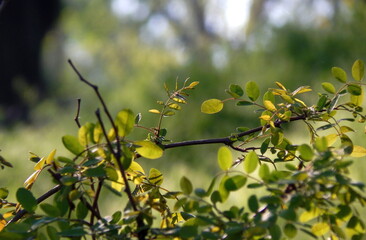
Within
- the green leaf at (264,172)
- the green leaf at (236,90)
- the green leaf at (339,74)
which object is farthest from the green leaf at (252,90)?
the green leaf at (264,172)

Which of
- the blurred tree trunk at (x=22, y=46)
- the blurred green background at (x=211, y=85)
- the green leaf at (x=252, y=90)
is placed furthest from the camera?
the blurred tree trunk at (x=22, y=46)

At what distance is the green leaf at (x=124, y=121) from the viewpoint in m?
0.66

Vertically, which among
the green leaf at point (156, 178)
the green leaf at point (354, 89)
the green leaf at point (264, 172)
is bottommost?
the green leaf at point (264, 172)

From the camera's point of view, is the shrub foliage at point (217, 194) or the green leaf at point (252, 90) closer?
the shrub foliage at point (217, 194)

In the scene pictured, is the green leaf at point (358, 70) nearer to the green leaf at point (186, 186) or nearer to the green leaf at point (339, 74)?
the green leaf at point (339, 74)

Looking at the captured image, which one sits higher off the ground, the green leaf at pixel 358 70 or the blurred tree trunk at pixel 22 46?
the blurred tree trunk at pixel 22 46

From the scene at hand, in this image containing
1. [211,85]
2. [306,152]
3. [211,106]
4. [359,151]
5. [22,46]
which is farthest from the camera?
[22,46]

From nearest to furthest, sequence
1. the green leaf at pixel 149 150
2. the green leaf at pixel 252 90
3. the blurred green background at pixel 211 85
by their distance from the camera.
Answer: the green leaf at pixel 149 150, the green leaf at pixel 252 90, the blurred green background at pixel 211 85

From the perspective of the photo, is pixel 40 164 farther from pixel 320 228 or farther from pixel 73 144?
pixel 320 228

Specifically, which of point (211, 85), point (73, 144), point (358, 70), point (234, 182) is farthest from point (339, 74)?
point (211, 85)

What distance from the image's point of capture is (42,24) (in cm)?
862

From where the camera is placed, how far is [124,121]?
0.66 meters

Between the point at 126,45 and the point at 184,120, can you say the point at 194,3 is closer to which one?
the point at 126,45

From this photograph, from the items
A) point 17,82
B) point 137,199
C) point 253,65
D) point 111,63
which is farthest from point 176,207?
point 111,63
